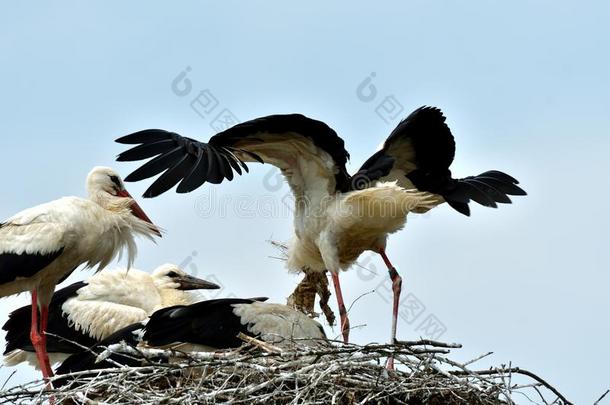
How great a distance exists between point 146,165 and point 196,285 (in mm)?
3181

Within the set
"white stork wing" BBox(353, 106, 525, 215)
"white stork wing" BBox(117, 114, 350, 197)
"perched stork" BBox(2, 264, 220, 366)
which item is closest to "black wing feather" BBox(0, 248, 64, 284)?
A: "perched stork" BBox(2, 264, 220, 366)

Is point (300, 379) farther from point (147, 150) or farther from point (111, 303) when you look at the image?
point (111, 303)

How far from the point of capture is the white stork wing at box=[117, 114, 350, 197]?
769 cm

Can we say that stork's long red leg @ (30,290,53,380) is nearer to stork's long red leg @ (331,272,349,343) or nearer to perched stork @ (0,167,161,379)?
perched stork @ (0,167,161,379)

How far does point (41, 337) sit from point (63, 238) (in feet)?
2.79

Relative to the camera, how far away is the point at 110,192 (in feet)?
31.1

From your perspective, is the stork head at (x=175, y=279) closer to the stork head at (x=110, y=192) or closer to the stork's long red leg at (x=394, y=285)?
the stork head at (x=110, y=192)

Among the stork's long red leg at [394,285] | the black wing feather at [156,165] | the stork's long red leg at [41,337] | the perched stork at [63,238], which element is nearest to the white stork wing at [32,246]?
the perched stork at [63,238]

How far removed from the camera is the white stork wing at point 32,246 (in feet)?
29.0

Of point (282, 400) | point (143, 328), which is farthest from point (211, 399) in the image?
point (143, 328)

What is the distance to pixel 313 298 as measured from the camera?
10.2m

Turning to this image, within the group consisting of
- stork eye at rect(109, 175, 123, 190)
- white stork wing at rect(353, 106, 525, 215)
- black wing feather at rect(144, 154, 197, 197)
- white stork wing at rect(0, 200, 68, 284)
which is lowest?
white stork wing at rect(0, 200, 68, 284)

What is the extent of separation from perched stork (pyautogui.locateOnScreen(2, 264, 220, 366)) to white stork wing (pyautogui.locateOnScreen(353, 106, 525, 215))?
2.04m

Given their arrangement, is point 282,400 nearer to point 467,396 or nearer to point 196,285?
point 467,396
